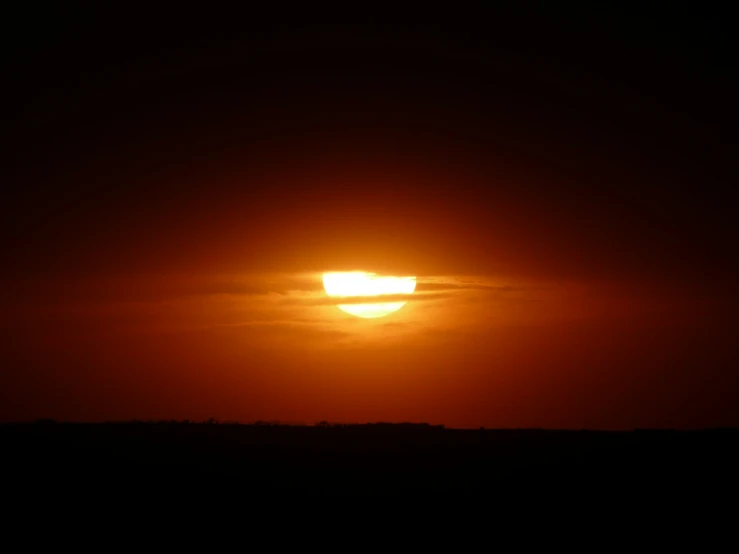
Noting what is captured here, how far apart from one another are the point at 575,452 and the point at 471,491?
484cm

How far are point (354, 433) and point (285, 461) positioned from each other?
468 centimetres

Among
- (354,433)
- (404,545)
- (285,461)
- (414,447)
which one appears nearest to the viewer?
(404,545)

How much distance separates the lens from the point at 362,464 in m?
23.0

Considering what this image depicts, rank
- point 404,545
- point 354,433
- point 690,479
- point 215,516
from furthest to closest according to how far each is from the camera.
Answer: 1. point 354,433
2. point 690,479
3. point 215,516
4. point 404,545

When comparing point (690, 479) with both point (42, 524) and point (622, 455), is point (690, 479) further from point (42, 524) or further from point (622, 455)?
point (42, 524)

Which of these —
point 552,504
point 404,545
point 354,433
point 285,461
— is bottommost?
point 404,545

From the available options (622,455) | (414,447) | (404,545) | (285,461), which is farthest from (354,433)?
(404,545)

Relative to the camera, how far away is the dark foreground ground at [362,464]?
2036cm

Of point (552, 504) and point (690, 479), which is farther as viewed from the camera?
point (690, 479)

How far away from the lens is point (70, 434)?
2533 cm

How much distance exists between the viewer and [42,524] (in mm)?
17812

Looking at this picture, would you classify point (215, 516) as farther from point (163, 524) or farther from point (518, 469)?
point (518, 469)

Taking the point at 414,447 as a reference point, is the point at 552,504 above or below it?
below

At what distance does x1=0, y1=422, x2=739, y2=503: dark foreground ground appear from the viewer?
20.4m
